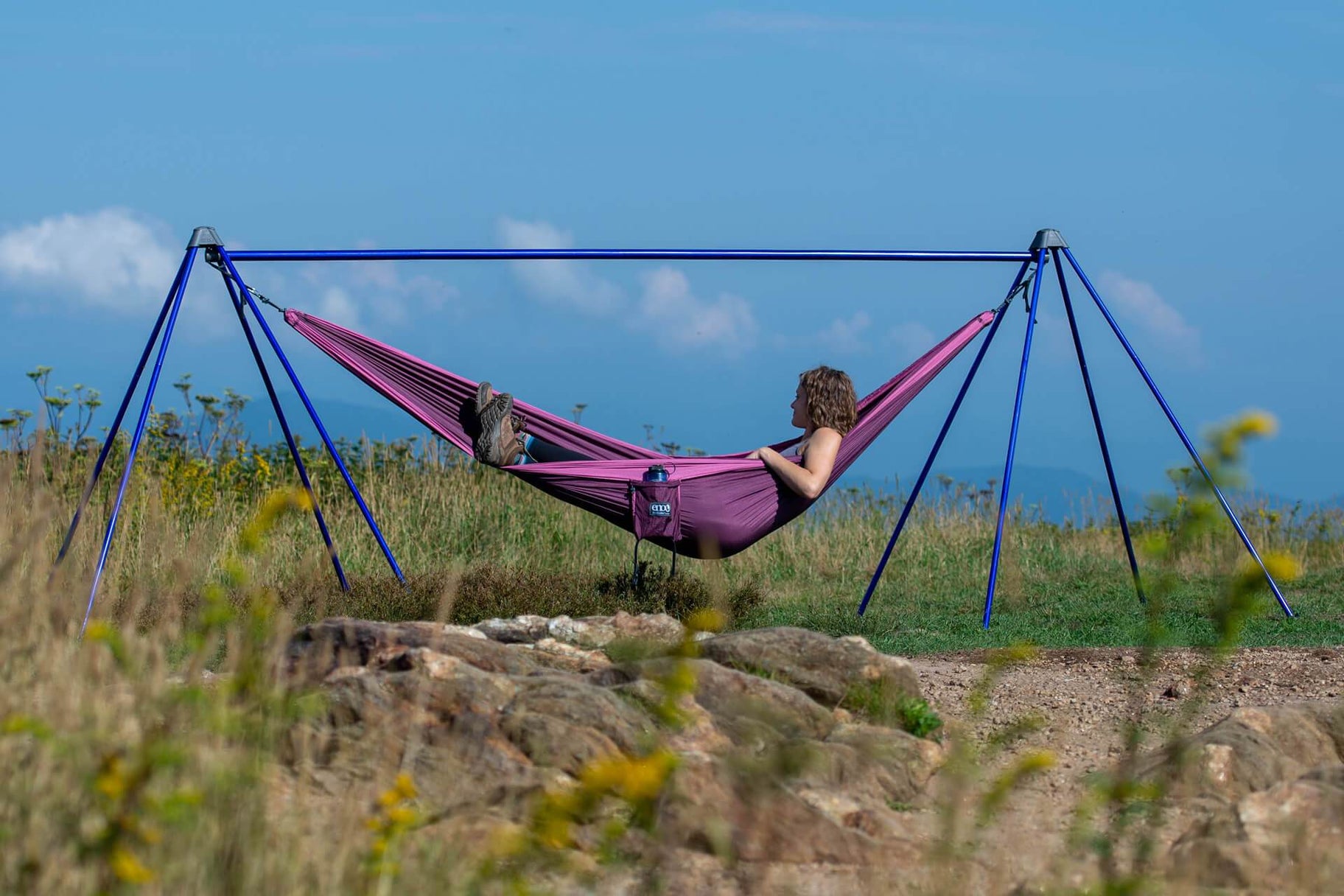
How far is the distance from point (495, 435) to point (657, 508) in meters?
0.69

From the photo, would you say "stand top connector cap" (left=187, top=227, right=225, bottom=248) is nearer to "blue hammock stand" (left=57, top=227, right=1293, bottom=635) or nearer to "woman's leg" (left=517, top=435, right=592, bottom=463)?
"blue hammock stand" (left=57, top=227, right=1293, bottom=635)

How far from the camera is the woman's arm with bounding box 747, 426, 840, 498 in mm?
5543

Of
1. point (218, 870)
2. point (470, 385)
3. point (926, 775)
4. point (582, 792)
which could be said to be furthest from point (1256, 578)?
point (470, 385)

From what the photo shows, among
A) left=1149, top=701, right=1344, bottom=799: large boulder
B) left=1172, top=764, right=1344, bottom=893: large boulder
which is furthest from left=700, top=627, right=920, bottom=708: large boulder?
left=1172, top=764, right=1344, bottom=893: large boulder

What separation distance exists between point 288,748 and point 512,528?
17.7ft

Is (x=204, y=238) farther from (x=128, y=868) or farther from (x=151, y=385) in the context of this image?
(x=128, y=868)

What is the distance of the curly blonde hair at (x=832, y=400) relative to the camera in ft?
18.6

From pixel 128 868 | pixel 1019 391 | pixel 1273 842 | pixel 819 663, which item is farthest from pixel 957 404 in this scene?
pixel 128 868

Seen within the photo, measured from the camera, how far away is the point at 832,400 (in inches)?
223

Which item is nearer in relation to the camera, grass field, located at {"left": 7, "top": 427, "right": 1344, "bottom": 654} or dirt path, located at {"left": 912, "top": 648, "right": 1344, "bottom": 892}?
dirt path, located at {"left": 912, "top": 648, "right": 1344, "bottom": 892}

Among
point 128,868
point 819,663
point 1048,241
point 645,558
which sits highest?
point 1048,241

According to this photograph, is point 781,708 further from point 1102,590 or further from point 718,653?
point 1102,590

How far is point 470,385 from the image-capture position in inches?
221

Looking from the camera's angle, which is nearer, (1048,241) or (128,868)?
(128,868)
